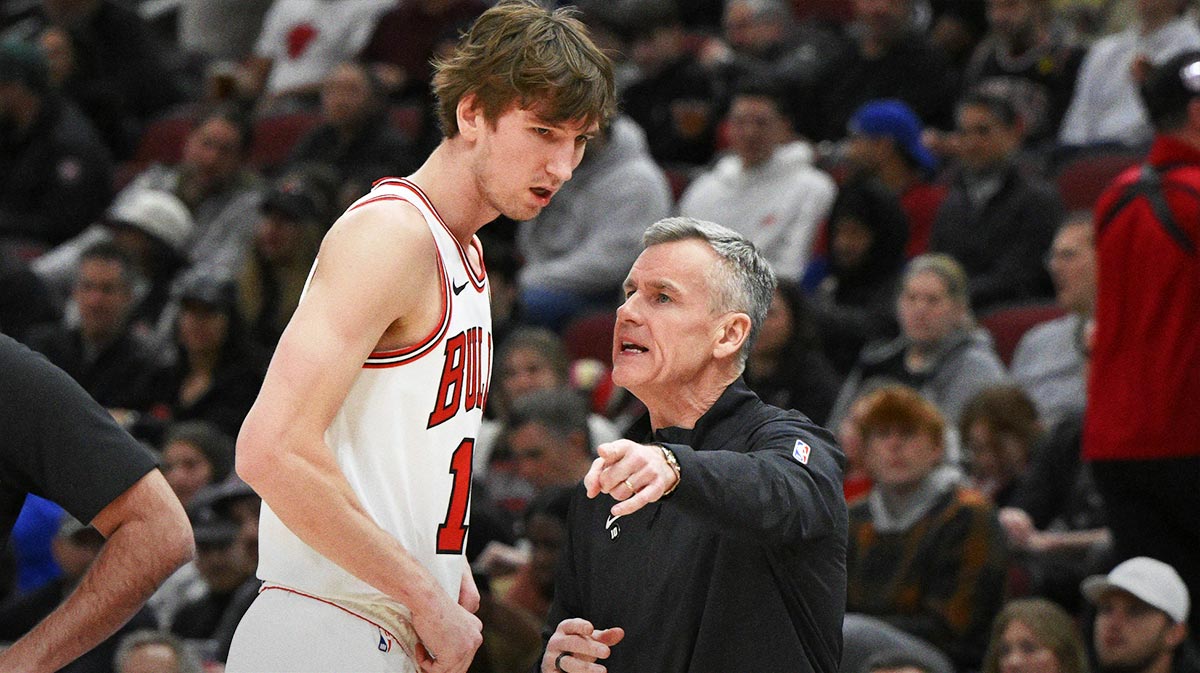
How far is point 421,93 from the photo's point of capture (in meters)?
12.1

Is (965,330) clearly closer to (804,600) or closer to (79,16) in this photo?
(804,600)

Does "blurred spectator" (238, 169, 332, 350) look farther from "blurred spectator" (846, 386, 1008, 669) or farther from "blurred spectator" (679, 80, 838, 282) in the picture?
"blurred spectator" (846, 386, 1008, 669)

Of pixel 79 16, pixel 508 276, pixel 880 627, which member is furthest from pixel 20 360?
pixel 79 16

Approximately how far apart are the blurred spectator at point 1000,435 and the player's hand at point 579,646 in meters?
4.19

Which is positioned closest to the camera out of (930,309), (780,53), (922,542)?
(922,542)

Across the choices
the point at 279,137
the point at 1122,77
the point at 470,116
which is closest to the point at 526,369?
the point at 1122,77

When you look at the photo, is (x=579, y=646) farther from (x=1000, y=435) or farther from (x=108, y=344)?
(x=108, y=344)

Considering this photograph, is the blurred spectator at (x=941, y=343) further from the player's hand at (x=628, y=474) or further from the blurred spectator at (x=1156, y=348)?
the player's hand at (x=628, y=474)

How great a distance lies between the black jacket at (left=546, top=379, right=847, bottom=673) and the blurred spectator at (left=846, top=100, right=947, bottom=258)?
603 centimetres

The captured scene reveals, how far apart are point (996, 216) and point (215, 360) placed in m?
4.09

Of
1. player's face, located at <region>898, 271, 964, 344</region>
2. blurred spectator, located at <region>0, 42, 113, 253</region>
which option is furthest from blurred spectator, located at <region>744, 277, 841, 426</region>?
blurred spectator, located at <region>0, 42, 113, 253</region>

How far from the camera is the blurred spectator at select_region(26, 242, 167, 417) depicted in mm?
9461

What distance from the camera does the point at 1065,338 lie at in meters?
7.85

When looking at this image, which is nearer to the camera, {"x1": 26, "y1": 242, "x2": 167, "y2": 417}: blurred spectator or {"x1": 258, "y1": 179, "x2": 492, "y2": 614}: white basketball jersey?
{"x1": 258, "y1": 179, "x2": 492, "y2": 614}: white basketball jersey
